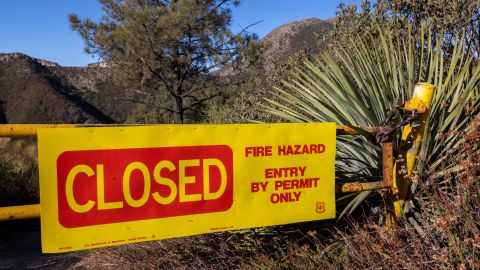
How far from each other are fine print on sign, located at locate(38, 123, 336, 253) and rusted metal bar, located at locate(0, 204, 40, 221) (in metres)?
0.06

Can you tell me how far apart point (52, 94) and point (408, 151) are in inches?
1851

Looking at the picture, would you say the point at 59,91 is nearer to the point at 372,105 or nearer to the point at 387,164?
the point at 372,105

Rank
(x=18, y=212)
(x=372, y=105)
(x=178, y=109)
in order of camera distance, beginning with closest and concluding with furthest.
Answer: (x=18, y=212)
(x=372, y=105)
(x=178, y=109)

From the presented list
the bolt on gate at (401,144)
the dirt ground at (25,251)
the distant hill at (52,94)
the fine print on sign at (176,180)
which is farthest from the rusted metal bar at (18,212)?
the distant hill at (52,94)

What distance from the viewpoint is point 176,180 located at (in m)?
2.90

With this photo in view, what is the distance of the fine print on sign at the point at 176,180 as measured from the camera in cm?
267

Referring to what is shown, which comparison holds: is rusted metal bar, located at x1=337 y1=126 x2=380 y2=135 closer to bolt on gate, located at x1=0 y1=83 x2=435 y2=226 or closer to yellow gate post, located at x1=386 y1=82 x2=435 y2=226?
bolt on gate, located at x1=0 y1=83 x2=435 y2=226

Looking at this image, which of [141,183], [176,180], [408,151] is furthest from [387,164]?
[141,183]

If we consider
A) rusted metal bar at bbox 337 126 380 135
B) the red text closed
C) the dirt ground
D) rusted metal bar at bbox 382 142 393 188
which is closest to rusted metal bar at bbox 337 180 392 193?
rusted metal bar at bbox 382 142 393 188

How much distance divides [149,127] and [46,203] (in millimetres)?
677

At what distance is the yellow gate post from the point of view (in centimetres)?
343

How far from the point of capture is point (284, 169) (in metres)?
3.20

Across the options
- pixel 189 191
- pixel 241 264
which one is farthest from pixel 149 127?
pixel 241 264

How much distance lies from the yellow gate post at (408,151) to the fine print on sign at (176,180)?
0.51m
